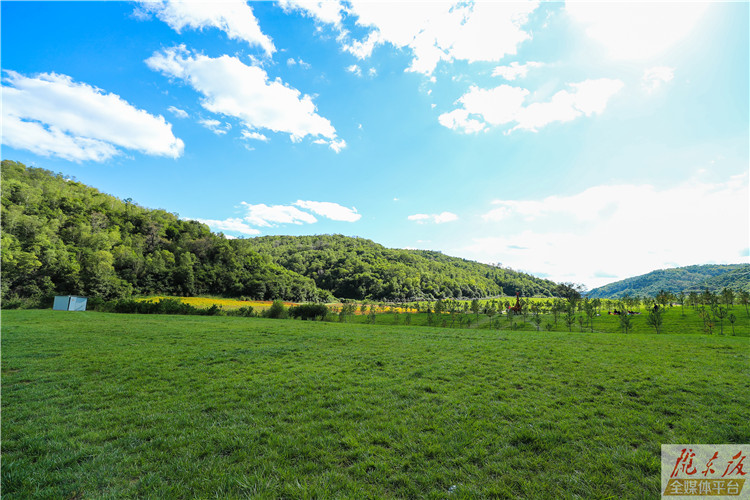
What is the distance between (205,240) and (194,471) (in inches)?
3991

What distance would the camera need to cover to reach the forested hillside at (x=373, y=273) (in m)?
125

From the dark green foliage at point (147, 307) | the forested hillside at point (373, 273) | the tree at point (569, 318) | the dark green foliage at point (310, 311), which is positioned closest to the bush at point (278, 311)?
the dark green foliage at point (310, 311)

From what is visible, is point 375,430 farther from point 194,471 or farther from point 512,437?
point 194,471

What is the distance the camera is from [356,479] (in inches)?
170

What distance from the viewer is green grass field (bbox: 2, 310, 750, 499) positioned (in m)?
4.21

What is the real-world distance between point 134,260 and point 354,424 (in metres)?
86.0

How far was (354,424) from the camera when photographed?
6141 mm

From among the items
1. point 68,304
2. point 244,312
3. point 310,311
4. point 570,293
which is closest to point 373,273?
point 570,293

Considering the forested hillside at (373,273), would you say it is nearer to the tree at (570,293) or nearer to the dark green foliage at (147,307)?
the tree at (570,293)

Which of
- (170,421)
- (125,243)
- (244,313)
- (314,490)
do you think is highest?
(125,243)

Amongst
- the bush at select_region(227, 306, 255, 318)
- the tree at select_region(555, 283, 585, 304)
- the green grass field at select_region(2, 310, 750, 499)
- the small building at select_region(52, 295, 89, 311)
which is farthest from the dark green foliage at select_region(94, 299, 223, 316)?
the tree at select_region(555, 283, 585, 304)

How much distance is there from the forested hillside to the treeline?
2154 centimetres

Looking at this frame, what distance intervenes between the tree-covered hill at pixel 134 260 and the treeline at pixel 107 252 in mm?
194

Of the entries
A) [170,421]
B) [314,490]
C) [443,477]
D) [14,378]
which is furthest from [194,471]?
[14,378]
